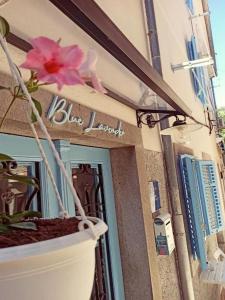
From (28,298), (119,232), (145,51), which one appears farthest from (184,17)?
(28,298)

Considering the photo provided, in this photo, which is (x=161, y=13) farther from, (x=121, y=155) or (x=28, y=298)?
(x=28, y=298)

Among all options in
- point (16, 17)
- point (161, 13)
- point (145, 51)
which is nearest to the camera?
point (16, 17)

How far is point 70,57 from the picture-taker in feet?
1.79

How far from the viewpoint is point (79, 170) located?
7.33 feet

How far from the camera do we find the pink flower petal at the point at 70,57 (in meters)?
0.54

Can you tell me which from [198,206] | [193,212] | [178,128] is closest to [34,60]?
[178,128]

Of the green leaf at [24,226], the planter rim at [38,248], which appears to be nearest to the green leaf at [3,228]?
the green leaf at [24,226]

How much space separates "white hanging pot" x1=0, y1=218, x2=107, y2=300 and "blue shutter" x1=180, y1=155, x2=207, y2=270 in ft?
11.8

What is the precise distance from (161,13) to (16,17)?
3.51 metres

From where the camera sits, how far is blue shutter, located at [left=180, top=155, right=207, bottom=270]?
3920 millimetres

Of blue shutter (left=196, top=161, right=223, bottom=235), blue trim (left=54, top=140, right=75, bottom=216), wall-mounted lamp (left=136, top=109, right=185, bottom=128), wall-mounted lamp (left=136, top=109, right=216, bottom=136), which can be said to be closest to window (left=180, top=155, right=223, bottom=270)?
blue shutter (left=196, top=161, right=223, bottom=235)

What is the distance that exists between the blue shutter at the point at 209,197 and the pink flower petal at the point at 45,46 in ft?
13.3

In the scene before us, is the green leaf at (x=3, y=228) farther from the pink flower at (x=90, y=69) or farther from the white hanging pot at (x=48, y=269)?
the pink flower at (x=90, y=69)

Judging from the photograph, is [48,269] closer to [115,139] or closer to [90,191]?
[115,139]
